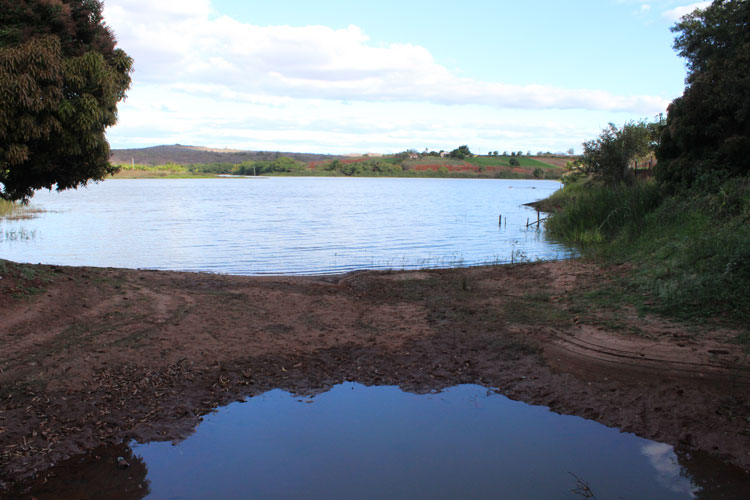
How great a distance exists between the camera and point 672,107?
1819 centimetres

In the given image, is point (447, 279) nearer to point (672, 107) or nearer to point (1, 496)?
point (1, 496)

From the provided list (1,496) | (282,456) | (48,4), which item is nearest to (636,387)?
(282,456)

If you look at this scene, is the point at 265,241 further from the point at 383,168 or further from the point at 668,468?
the point at 383,168

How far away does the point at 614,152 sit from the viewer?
25.6m

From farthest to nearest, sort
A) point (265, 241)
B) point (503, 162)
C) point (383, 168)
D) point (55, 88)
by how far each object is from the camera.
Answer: point (383, 168) → point (503, 162) → point (265, 241) → point (55, 88)

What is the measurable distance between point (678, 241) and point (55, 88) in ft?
38.8

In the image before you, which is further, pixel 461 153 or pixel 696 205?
pixel 461 153

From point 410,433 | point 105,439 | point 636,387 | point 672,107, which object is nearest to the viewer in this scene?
point 105,439

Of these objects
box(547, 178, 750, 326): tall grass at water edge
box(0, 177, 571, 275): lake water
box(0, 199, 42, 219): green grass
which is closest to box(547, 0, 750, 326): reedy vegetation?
box(547, 178, 750, 326): tall grass at water edge

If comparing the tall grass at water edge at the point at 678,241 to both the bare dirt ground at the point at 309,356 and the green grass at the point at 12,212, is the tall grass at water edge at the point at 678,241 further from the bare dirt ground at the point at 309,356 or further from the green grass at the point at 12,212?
the green grass at the point at 12,212

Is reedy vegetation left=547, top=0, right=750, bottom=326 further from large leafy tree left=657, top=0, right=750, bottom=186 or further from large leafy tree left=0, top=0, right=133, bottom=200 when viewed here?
large leafy tree left=0, top=0, right=133, bottom=200

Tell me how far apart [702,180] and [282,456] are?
49.3 feet

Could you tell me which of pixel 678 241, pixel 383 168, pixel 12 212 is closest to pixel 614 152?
pixel 678 241

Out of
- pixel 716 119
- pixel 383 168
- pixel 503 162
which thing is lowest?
pixel 716 119
